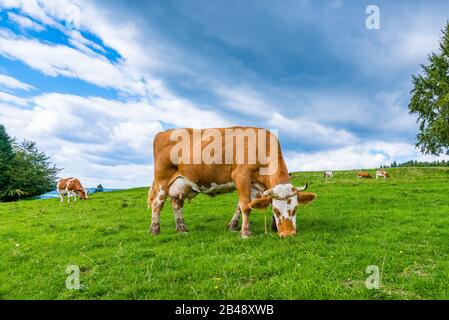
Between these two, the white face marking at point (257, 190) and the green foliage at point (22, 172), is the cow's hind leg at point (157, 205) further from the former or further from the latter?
the green foliage at point (22, 172)

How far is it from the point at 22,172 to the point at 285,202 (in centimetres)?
5906

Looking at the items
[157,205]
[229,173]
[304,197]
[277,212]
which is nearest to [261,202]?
[277,212]

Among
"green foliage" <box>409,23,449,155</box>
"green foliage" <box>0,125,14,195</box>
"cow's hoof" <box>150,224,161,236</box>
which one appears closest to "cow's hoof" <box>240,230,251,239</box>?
"cow's hoof" <box>150,224,161,236</box>

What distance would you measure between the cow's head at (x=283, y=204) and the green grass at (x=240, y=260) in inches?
14.2

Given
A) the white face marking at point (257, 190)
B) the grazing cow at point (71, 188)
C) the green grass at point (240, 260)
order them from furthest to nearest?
the grazing cow at point (71, 188)
the white face marking at point (257, 190)
the green grass at point (240, 260)

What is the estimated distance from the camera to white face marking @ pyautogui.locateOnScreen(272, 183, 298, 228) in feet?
31.7

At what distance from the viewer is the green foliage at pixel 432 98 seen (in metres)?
46.3

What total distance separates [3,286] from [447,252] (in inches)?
398

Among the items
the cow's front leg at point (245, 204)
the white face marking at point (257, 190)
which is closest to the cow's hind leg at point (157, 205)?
the cow's front leg at point (245, 204)

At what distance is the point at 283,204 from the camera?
9.68 metres

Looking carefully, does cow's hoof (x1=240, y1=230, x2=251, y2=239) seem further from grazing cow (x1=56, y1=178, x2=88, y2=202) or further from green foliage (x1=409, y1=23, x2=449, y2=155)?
green foliage (x1=409, y1=23, x2=449, y2=155)

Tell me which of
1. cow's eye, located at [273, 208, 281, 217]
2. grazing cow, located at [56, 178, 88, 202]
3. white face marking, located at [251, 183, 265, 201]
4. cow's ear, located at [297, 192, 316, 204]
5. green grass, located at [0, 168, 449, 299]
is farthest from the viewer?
grazing cow, located at [56, 178, 88, 202]

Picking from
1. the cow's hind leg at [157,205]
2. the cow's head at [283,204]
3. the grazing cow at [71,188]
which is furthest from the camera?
the grazing cow at [71,188]

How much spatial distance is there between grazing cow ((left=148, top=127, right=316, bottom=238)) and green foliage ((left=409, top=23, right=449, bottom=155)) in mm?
42707
